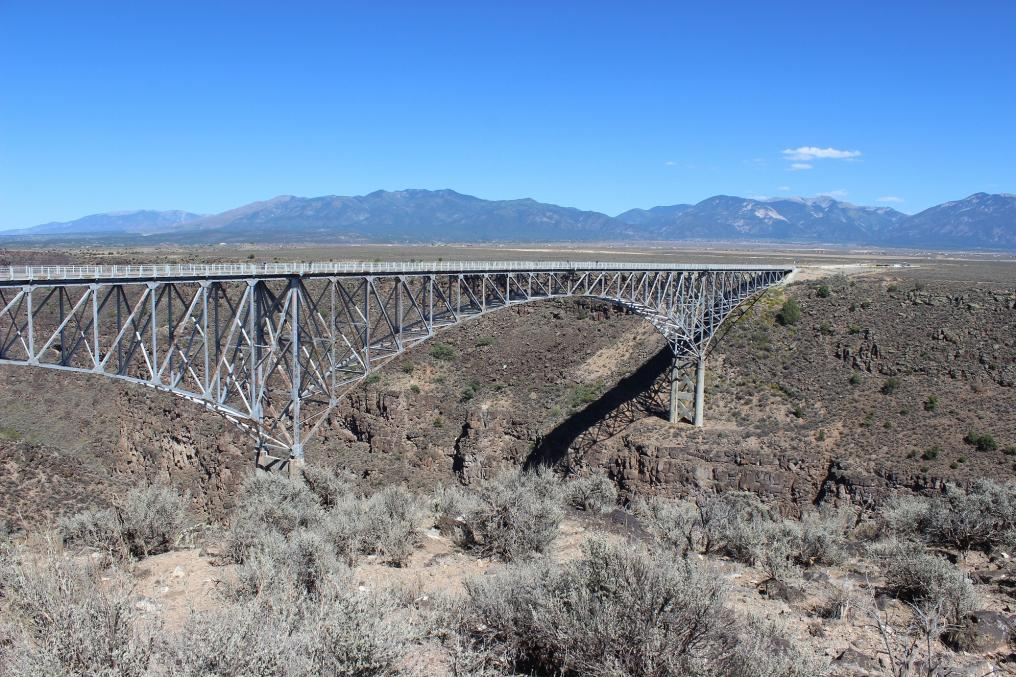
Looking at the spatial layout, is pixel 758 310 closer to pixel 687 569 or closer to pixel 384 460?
pixel 384 460

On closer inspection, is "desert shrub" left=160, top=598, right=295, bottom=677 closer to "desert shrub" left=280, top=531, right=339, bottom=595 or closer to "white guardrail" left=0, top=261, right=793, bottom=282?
"desert shrub" left=280, top=531, right=339, bottom=595

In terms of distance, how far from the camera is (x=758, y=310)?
50406 mm

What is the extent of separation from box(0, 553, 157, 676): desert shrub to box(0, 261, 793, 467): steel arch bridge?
34.5 feet

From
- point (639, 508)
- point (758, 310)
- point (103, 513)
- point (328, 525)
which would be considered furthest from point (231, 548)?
point (758, 310)

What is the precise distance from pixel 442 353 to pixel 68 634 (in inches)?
1790

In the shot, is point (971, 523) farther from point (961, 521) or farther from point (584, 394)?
point (584, 394)

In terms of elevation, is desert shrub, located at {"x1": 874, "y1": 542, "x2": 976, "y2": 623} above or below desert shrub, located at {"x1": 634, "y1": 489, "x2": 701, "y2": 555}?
above

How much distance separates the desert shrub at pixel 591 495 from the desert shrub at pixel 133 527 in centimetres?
1155

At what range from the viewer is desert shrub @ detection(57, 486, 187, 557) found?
15.3 meters

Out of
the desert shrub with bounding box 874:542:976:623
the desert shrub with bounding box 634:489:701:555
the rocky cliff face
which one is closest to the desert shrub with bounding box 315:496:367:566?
the desert shrub with bounding box 634:489:701:555

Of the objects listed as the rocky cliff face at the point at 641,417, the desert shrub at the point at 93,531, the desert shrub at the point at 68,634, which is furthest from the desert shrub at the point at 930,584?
the rocky cliff face at the point at 641,417

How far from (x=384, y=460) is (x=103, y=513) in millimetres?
27212

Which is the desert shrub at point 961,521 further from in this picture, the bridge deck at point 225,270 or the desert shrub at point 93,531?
the desert shrub at point 93,531

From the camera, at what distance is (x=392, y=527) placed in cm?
1561
